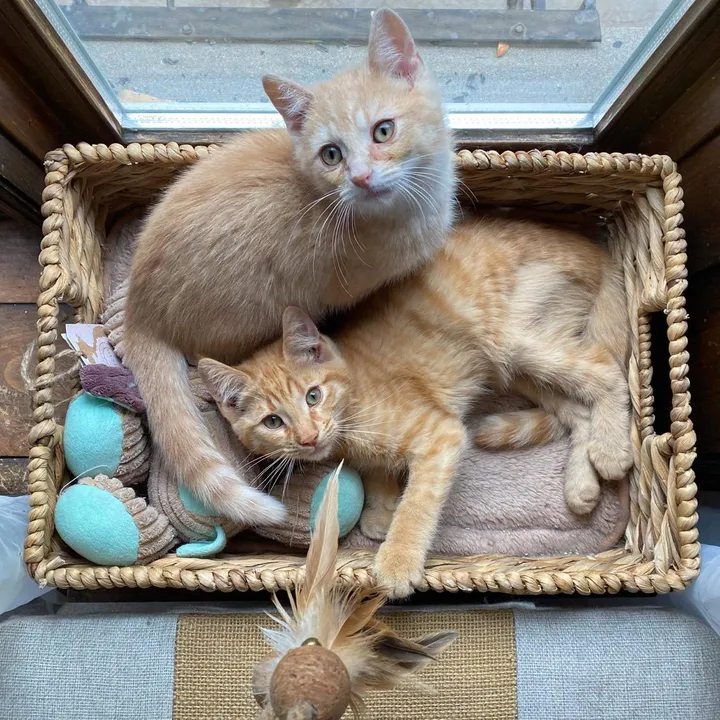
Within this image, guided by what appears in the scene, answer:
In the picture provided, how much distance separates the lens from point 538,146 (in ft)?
5.04

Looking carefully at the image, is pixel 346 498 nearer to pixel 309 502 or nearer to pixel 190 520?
pixel 309 502

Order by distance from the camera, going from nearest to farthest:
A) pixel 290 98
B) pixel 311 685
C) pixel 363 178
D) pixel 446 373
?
pixel 311 685 < pixel 363 178 < pixel 290 98 < pixel 446 373

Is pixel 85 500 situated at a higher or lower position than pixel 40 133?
lower

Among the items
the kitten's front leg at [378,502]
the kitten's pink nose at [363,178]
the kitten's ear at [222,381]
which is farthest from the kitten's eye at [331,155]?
the kitten's front leg at [378,502]

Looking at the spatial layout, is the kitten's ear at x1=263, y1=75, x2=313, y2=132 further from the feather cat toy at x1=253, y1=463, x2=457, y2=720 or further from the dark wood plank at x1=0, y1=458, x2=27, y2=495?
the dark wood plank at x1=0, y1=458, x2=27, y2=495

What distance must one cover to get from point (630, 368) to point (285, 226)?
2.65 feet

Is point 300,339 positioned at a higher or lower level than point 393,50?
lower

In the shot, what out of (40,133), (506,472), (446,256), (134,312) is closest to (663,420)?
(506,472)

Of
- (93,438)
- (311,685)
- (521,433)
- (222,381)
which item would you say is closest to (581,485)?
(521,433)

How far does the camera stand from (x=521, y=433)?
56.8 inches

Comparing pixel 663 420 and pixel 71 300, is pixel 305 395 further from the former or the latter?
pixel 663 420

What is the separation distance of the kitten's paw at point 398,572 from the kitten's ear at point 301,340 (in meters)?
0.42

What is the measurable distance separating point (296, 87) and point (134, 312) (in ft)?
1.84

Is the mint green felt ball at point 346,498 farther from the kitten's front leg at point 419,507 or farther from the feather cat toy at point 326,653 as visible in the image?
the feather cat toy at point 326,653
